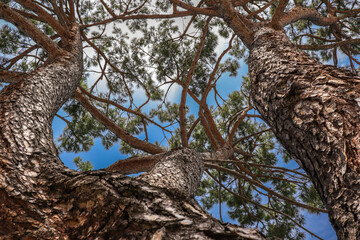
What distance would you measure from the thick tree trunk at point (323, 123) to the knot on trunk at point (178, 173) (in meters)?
0.60

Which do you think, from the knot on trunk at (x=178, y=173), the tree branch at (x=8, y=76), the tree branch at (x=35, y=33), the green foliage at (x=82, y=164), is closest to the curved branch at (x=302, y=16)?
the knot on trunk at (x=178, y=173)

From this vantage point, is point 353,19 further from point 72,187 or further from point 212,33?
point 72,187

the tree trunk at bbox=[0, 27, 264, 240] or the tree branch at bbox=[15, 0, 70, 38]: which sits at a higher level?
the tree branch at bbox=[15, 0, 70, 38]

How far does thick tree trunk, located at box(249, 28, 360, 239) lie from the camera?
→ 810 millimetres

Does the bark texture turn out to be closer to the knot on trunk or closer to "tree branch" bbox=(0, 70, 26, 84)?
the knot on trunk

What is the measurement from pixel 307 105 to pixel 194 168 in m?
1.42

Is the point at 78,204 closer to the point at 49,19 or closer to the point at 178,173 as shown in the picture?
the point at 178,173

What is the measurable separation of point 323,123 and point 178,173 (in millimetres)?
1169

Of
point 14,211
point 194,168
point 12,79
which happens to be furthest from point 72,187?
point 12,79

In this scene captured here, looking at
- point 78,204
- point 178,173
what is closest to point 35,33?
point 178,173

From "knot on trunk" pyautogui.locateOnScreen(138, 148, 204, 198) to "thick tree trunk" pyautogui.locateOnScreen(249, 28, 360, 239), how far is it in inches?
23.7

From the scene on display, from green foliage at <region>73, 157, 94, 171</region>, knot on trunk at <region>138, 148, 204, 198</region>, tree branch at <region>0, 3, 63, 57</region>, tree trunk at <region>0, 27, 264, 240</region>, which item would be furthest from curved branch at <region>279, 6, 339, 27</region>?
green foliage at <region>73, 157, 94, 171</region>

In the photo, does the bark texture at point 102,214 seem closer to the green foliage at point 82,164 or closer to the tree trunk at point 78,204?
the tree trunk at point 78,204

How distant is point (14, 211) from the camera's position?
852 mm
